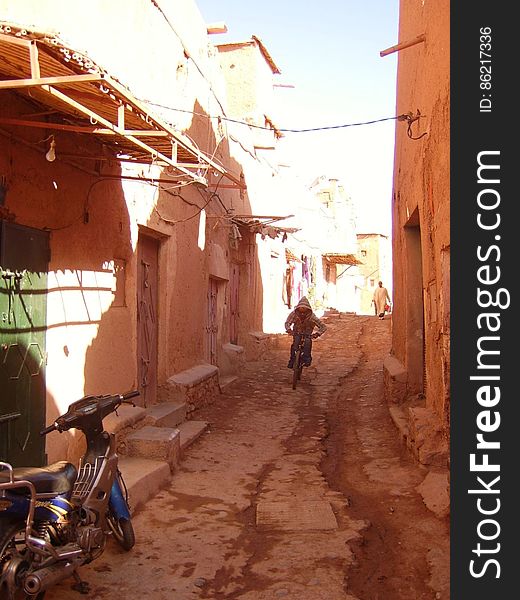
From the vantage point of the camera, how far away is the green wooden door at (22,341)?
16.3 feet

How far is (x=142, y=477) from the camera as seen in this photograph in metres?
5.69

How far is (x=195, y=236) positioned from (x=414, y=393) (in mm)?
3913

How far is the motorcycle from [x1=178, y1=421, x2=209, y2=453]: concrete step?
2.97 m

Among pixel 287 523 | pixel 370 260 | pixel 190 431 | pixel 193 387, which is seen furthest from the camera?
pixel 370 260

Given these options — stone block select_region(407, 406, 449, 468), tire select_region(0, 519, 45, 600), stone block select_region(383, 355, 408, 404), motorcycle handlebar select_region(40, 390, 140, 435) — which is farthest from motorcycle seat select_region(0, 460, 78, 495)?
stone block select_region(383, 355, 408, 404)

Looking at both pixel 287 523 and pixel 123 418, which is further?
pixel 123 418

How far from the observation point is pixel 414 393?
353 inches

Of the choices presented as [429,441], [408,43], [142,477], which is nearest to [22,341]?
[142,477]

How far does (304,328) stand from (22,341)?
735 centimetres

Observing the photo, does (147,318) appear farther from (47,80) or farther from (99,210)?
(47,80)

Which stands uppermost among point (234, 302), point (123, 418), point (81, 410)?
point (234, 302)

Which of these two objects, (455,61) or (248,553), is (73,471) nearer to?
(248,553)

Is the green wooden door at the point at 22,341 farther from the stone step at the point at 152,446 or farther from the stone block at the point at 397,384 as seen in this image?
the stone block at the point at 397,384

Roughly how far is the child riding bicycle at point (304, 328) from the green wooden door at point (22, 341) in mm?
6815
